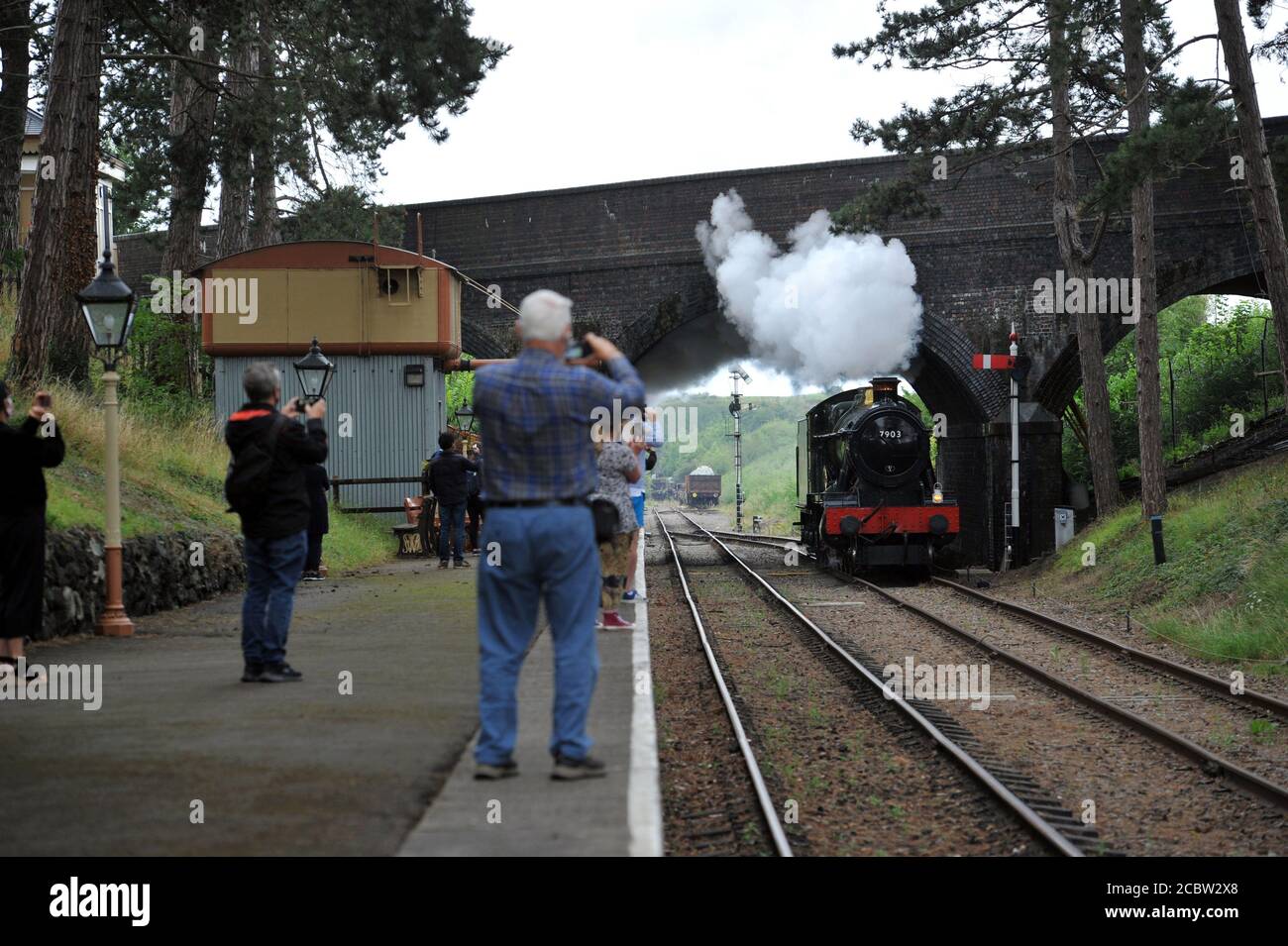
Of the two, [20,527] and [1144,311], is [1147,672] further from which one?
[1144,311]

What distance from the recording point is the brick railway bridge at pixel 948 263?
1069 inches

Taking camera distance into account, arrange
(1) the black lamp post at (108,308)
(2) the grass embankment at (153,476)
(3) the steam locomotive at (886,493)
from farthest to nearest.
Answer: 1. (3) the steam locomotive at (886,493)
2. (2) the grass embankment at (153,476)
3. (1) the black lamp post at (108,308)

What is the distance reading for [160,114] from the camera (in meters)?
28.1

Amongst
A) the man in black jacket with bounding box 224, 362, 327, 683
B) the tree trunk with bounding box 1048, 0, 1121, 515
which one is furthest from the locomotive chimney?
the man in black jacket with bounding box 224, 362, 327, 683

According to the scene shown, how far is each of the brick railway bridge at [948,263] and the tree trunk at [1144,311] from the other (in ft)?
14.7

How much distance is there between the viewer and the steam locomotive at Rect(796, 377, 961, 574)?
23.1 metres

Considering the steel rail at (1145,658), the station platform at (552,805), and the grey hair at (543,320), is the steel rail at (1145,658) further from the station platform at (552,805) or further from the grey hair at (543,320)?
the grey hair at (543,320)

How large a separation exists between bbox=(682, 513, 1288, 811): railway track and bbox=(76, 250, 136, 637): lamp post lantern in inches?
Answer: 300

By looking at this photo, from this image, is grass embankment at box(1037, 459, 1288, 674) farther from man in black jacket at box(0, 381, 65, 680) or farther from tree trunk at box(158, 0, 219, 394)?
tree trunk at box(158, 0, 219, 394)

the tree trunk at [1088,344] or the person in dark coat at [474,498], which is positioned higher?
the tree trunk at [1088,344]

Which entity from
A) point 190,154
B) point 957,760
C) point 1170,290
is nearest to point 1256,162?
point 957,760

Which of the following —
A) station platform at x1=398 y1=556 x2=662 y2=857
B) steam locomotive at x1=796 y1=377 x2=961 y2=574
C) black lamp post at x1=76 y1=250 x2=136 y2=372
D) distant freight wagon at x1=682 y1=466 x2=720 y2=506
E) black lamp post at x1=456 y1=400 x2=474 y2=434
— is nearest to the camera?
station platform at x1=398 y1=556 x2=662 y2=857

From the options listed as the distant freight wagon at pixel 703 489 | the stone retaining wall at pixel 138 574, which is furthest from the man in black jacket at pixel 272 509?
the distant freight wagon at pixel 703 489
